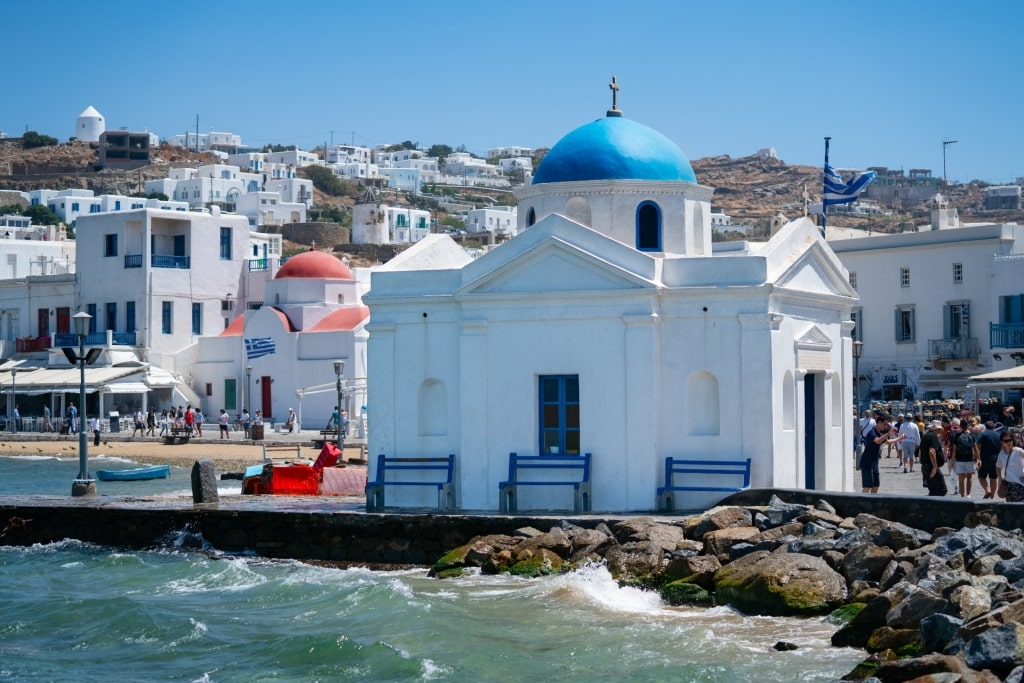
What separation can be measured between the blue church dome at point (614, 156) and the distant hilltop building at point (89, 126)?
5462 inches

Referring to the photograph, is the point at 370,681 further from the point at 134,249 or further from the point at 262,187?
the point at 262,187

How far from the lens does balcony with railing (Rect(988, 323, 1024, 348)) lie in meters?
45.3

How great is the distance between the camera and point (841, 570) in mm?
17328

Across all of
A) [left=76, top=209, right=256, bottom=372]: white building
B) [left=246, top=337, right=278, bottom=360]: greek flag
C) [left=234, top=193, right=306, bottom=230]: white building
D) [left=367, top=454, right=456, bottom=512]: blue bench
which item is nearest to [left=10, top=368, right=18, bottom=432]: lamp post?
[left=76, top=209, right=256, bottom=372]: white building

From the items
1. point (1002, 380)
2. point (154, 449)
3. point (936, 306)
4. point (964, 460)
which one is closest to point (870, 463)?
point (964, 460)

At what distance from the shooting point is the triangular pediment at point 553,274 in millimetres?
21328

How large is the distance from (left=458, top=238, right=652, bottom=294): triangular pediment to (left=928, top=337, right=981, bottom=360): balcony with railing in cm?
2864

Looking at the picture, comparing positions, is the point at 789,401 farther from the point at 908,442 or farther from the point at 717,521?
the point at 908,442

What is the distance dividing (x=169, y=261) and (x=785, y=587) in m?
46.5

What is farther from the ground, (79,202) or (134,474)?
(79,202)

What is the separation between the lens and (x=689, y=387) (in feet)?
70.0

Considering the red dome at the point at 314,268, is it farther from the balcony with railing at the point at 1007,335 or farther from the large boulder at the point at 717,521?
the large boulder at the point at 717,521

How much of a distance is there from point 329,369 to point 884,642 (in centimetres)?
3969

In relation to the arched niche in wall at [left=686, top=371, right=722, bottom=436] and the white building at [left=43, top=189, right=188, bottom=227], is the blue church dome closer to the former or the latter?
the arched niche in wall at [left=686, top=371, right=722, bottom=436]
